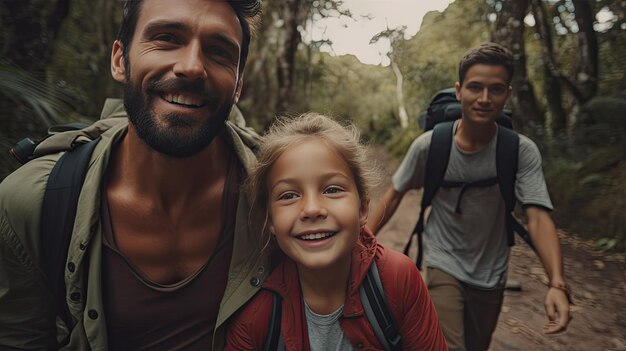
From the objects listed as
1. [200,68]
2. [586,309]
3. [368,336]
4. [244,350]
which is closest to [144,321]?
[244,350]

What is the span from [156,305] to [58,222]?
491 millimetres

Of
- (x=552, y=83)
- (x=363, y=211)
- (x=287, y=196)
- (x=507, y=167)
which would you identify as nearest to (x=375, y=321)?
(x=363, y=211)

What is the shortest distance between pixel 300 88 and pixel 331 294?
2226 cm

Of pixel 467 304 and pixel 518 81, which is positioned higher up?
pixel 518 81

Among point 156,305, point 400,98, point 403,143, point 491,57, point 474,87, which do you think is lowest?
point 403,143

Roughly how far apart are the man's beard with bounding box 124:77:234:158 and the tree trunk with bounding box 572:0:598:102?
372 inches

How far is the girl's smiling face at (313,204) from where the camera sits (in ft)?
5.28

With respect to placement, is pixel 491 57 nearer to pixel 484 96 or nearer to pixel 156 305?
pixel 484 96

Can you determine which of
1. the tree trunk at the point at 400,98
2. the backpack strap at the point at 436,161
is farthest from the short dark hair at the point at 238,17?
the tree trunk at the point at 400,98

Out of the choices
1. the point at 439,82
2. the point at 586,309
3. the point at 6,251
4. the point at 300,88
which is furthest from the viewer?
the point at 300,88

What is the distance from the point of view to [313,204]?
63.2 inches

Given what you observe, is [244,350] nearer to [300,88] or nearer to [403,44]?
[300,88]

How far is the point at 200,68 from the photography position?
164cm

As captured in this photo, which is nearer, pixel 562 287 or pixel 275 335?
pixel 275 335
